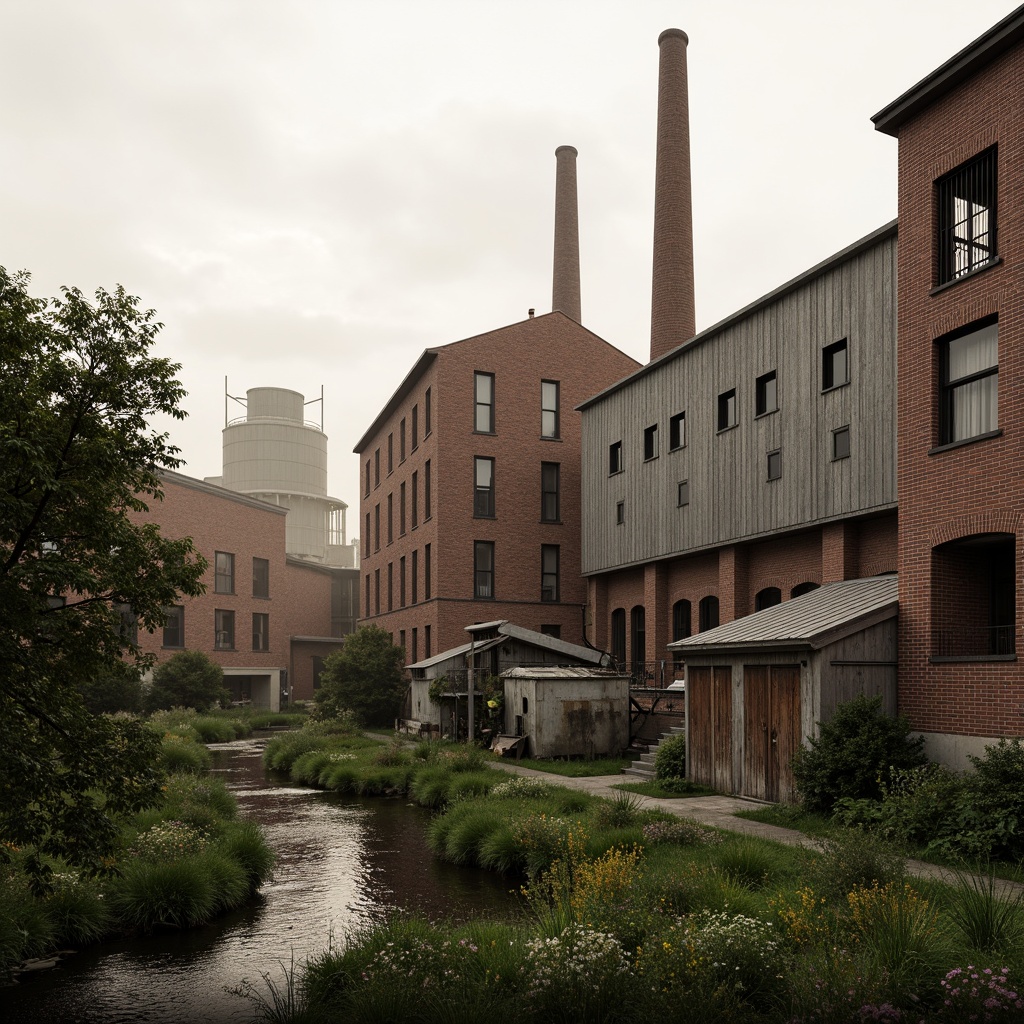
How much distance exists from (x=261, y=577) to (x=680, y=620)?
108ft

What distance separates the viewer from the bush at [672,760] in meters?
20.3

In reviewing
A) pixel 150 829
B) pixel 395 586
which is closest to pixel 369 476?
pixel 395 586

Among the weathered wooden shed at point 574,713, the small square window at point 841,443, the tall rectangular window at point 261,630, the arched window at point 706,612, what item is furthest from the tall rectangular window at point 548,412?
the tall rectangular window at point 261,630

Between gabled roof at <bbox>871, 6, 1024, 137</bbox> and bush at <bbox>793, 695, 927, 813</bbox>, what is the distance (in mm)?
9868

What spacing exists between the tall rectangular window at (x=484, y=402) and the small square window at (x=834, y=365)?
18682mm

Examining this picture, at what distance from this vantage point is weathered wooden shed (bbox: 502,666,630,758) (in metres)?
25.1

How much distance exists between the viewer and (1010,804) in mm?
→ 12398

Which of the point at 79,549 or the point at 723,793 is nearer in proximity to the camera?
the point at 79,549

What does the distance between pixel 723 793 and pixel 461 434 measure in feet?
74.8

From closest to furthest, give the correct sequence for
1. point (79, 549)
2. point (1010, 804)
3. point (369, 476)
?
point (79, 549)
point (1010, 804)
point (369, 476)

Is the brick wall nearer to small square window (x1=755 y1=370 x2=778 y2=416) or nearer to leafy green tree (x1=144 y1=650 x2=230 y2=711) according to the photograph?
small square window (x1=755 y1=370 x2=778 y2=416)

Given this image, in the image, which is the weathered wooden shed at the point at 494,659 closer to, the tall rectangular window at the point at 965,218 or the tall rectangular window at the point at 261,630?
the tall rectangular window at the point at 965,218

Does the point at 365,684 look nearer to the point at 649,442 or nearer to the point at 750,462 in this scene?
the point at 649,442

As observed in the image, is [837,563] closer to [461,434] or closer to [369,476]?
[461,434]
